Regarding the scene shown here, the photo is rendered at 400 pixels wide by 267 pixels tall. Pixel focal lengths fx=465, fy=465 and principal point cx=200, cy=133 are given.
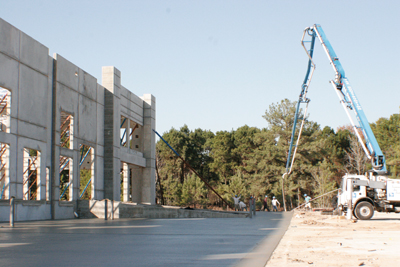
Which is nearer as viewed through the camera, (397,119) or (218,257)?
(218,257)

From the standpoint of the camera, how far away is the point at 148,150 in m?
44.5

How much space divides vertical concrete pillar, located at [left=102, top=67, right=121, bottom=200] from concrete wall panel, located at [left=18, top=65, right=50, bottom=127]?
8664 millimetres

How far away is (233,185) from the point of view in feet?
217

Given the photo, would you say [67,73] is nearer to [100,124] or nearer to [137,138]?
[100,124]

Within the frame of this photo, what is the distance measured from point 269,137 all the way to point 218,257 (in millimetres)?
65104

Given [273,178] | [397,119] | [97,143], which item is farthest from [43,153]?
[397,119]

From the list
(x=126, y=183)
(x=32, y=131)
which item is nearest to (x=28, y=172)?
(x=32, y=131)

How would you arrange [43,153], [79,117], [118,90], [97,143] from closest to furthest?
[43,153] → [79,117] → [97,143] → [118,90]

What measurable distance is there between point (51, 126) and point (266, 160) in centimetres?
4733

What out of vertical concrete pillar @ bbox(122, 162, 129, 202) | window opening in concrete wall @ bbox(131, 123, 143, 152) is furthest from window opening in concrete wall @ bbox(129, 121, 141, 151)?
vertical concrete pillar @ bbox(122, 162, 129, 202)

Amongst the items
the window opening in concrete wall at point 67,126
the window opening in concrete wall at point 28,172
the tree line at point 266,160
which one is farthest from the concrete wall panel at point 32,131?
the tree line at point 266,160

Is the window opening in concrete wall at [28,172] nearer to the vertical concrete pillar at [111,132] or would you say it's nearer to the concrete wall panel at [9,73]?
the concrete wall panel at [9,73]

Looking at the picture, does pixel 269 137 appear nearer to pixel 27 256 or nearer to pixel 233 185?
pixel 233 185

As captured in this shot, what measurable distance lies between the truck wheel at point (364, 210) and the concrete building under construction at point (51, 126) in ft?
53.2
